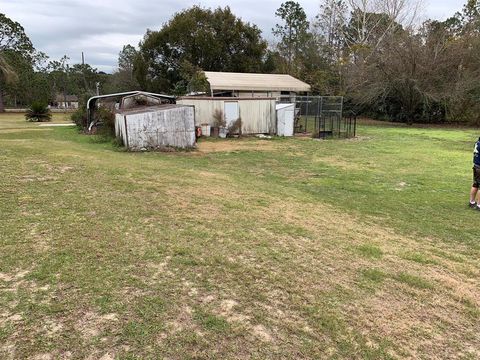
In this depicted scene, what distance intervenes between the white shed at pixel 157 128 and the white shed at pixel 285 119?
672 cm

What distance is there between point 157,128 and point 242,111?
7054 mm

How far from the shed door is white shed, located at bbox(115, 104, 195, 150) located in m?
5.06

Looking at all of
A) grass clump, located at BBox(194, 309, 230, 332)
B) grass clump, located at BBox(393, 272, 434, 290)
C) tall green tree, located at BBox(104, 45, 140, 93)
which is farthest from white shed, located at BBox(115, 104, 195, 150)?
tall green tree, located at BBox(104, 45, 140, 93)

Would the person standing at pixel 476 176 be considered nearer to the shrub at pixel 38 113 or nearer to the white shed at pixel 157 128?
the white shed at pixel 157 128

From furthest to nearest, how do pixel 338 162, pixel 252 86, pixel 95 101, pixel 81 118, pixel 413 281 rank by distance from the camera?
pixel 252 86, pixel 81 118, pixel 95 101, pixel 338 162, pixel 413 281

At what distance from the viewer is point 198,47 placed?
125ft

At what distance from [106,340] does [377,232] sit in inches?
167

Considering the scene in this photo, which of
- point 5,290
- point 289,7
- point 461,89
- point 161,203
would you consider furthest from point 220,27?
point 5,290

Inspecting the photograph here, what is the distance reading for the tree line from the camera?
2658 centimetres

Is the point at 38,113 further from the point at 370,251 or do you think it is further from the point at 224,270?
the point at 370,251

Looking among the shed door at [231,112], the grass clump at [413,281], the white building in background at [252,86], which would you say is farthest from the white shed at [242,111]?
the grass clump at [413,281]

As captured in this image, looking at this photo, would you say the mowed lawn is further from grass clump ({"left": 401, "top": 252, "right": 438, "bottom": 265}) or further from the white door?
the white door

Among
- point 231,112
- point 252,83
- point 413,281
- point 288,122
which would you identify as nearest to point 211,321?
point 413,281

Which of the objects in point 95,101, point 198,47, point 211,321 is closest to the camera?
point 211,321
